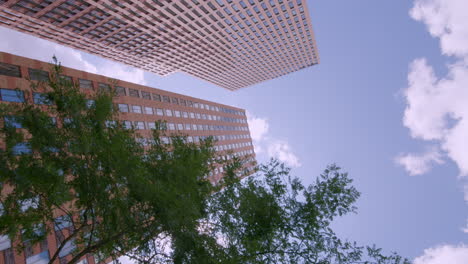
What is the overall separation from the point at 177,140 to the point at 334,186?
990 centimetres

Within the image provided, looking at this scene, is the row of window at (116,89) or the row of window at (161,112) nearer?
the row of window at (116,89)

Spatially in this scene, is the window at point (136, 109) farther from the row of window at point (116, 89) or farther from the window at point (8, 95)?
the window at point (8, 95)

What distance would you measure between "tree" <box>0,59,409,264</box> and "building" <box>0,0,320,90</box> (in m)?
40.9

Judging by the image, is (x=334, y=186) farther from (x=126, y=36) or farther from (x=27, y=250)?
(x=126, y=36)

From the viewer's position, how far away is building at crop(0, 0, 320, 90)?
157ft

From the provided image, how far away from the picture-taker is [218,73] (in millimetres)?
87500

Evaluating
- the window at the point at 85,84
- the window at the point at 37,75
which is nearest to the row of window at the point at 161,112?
the window at the point at 85,84

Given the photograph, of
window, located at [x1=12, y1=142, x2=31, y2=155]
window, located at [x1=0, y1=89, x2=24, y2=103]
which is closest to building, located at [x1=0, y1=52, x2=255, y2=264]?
window, located at [x1=0, y1=89, x2=24, y2=103]

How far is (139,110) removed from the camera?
4097cm

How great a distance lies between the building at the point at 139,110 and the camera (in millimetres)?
23484

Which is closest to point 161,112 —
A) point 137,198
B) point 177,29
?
point 177,29

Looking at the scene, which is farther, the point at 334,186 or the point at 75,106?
the point at 334,186

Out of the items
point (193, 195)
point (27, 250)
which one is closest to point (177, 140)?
point (193, 195)

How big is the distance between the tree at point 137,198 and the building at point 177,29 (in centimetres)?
4095
